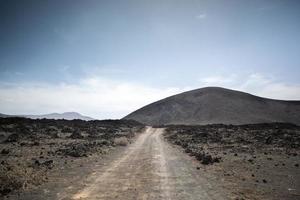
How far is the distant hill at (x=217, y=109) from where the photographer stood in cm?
12990

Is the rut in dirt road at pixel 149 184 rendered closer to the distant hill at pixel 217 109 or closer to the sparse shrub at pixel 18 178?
the sparse shrub at pixel 18 178

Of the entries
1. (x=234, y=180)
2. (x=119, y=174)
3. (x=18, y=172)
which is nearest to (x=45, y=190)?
(x=18, y=172)

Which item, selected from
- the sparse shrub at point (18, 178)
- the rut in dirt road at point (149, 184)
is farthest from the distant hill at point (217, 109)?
the sparse shrub at point (18, 178)

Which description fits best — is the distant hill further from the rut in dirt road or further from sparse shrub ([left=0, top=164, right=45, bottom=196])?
sparse shrub ([left=0, top=164, right=45, bottom=196])

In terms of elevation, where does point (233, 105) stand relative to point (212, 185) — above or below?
above

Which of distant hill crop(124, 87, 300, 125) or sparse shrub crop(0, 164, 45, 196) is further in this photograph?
distant hill crop(124, 87, 300, 125)

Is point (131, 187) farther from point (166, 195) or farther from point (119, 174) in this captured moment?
point (119, 174)

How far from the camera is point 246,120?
123 meters

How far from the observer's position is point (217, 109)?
14150 centimetres

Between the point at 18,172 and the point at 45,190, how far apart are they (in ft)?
11.6

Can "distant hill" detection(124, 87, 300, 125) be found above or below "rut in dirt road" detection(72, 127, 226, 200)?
above

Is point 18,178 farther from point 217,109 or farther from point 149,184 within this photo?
point 217,109

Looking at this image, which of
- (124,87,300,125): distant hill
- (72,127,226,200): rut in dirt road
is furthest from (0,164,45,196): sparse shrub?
(124,87,300,125): distant hill

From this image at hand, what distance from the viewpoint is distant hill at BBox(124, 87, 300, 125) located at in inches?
5114
